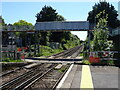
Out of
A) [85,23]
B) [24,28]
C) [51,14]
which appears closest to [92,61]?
[85,23]

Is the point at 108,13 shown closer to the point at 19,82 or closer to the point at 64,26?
the point at 64,26

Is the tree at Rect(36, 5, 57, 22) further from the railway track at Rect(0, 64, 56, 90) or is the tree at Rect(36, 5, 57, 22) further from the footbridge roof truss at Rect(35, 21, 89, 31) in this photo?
the railway track at Rect(0, 64, 56, 90)

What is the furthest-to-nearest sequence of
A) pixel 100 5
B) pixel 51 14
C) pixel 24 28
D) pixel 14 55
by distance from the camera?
pixel 51 14 → pixel 100 5 → pixel 24 28 → pixel 14 55

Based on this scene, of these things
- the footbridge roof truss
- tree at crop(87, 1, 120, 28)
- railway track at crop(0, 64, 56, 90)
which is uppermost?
tree at crop(87, 1, 120, 28)

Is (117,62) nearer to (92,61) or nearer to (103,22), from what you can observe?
(92,61)

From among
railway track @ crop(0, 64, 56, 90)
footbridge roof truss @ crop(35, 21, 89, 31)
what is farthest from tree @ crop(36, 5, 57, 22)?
railway track @ crop(0, 64, 56, 90)

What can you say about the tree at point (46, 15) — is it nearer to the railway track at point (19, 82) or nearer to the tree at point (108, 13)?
the tree at point (108, 13)

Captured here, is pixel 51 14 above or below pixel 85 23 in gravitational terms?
above

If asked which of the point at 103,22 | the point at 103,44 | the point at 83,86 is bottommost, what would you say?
the point at 83,86

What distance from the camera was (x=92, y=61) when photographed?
20.3 meters

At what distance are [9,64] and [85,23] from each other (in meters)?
16.5

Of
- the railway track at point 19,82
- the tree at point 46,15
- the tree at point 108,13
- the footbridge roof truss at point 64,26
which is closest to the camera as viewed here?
the railway track at point 19,82

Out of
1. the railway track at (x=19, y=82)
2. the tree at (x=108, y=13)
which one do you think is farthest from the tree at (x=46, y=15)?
the railway track at (x=19, y=82)

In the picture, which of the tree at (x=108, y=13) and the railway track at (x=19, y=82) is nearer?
the railway track at (x=19, y=82)
